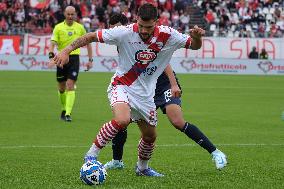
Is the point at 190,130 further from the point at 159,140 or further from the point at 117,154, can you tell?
the point at 159,140

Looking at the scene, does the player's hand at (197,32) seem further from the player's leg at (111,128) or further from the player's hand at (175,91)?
the player's leg at (111,128)

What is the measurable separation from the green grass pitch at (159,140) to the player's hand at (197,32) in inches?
65.5

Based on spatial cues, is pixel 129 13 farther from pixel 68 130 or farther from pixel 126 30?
pixel 126 30

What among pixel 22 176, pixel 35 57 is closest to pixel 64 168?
pixel 22 176

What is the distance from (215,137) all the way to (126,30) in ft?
19.9

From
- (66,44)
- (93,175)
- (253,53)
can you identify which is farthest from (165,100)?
(253,53)

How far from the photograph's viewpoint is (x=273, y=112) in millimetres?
20375

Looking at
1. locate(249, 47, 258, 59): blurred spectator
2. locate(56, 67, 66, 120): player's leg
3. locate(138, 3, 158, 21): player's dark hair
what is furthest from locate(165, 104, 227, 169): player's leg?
locate(249, 47, 258, 59): blurred spectator

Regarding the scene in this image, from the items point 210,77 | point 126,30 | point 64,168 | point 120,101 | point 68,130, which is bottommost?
point 210,77

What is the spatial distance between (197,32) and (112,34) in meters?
1.01

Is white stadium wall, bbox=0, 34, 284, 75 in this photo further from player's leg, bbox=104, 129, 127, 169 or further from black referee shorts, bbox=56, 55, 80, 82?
player's leg, bbox=104, 129, 127, 169

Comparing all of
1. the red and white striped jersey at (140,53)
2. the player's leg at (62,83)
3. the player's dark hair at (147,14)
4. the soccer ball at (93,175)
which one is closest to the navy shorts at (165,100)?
the red and white striped jersey at (140,53)

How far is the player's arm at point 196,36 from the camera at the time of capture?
29.3 feet

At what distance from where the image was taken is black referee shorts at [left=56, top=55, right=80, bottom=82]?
1778 centimetres
